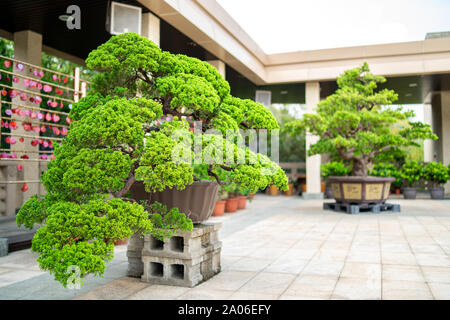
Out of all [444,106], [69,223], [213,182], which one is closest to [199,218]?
[213,182]

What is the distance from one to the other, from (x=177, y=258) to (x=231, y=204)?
21.2 feet

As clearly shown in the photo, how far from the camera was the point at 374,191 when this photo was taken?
9594 mm

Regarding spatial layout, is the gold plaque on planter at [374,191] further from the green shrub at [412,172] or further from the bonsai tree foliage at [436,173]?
the bonsai tree foliage at [436,173]

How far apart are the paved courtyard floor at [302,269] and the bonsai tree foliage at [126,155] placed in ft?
2.05

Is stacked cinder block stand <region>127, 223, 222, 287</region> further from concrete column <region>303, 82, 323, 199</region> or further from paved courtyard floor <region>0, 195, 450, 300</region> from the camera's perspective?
concrete column <region>303, 82, 323, 199</region>

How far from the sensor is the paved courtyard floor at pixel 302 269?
3.35 m

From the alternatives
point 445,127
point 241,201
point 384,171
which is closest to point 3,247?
point 241,201

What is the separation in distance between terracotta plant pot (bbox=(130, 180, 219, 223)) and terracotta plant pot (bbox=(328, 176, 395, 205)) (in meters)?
6.60

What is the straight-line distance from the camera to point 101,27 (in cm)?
821

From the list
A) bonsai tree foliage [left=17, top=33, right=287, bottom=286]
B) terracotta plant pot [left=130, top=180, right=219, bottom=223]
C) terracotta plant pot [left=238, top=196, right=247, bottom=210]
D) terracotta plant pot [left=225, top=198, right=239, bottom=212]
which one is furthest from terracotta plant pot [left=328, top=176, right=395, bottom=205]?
terracotta plant pot [left=130, top=180, right=219, bottom=223]

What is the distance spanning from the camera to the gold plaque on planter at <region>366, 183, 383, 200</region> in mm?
9547

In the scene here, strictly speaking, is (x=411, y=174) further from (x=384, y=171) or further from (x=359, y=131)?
(x=359, y=131)
